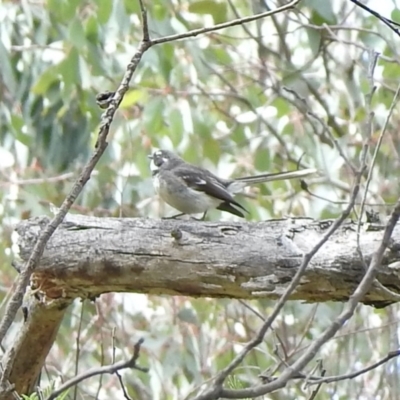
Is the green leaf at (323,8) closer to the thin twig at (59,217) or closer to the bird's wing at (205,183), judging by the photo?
the bird's wing at (205,183)

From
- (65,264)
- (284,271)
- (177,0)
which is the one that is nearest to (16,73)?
(177,0)

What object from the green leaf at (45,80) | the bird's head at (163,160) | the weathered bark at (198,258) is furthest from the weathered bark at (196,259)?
the green leaf at (45,80)

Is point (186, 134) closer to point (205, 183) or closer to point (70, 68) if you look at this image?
point (205, 183)

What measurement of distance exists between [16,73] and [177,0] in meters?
0.87

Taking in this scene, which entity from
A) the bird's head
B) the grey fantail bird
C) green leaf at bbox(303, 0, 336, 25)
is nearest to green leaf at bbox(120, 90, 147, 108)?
the bird's head

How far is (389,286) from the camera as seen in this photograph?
179cm

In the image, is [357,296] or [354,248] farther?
[354,248]

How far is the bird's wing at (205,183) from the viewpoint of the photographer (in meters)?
3.17

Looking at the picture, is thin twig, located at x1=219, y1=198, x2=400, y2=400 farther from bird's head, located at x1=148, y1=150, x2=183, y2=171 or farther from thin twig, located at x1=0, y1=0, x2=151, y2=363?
bird's head, located at x1=148, y1=150, x2=183, y2=171

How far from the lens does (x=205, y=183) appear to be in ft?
10.6

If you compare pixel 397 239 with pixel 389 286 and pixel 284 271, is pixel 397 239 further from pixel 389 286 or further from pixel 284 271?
pixel 284 271

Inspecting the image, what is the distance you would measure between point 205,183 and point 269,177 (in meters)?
0.29

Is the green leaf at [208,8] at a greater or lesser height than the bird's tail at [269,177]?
greater

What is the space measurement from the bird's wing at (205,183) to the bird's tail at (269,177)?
5 cm
